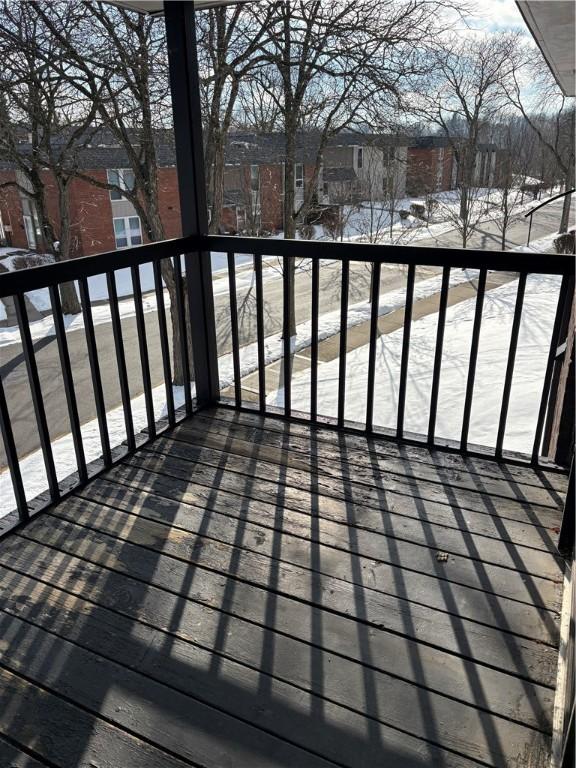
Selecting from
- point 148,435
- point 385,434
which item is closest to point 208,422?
point 148,435

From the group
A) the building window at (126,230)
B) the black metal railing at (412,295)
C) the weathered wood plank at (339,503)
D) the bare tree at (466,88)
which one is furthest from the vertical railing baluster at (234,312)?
the building window at (126,230)

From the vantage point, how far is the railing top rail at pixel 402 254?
2.13 metres

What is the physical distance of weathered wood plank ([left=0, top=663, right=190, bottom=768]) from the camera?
125 centimetres

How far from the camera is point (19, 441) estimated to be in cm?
856

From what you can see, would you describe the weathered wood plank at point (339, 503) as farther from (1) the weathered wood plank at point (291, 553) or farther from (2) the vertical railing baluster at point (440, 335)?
(2) the vertical railing baluster at point (440, 335)

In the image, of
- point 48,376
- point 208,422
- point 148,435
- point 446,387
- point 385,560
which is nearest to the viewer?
point 385,560

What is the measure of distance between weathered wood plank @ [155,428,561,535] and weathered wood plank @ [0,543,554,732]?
0.69m

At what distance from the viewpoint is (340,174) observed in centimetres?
1201

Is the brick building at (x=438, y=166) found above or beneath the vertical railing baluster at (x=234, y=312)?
above

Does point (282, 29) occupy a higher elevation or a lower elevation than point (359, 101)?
higher

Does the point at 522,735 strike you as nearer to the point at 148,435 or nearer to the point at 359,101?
the point at 148,435

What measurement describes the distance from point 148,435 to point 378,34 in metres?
8.90

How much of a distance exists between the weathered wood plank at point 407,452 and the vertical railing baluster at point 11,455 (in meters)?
1.14

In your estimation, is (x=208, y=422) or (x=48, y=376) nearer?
(x=208, y=422)
